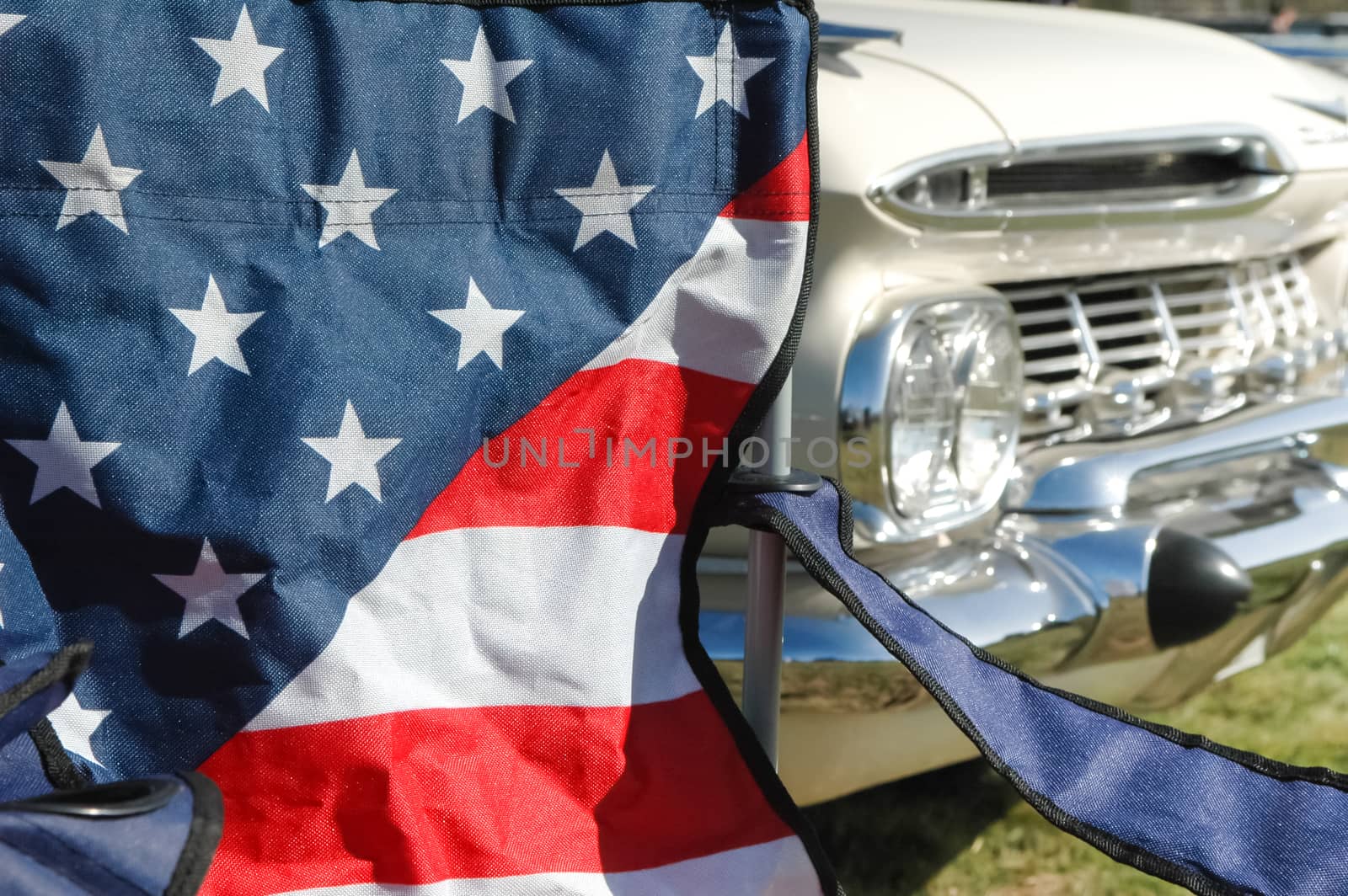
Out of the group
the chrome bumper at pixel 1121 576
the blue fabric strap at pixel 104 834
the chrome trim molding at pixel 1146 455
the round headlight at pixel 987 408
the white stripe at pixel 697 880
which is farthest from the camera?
the chrome trim molding at pixel 1146 455

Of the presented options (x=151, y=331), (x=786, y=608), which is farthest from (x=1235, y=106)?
(x=151, y=331)

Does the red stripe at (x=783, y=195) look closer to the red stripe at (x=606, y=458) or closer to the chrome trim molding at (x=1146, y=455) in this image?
the red stripe at (x=606, y=458)

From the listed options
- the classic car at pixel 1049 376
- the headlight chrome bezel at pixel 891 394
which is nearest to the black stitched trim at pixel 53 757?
the classic car at pixel 1049 376

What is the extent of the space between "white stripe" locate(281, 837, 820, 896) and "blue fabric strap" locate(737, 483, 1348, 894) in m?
0.22

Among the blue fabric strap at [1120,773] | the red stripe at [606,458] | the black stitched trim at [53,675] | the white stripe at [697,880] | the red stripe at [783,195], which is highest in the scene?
the red stripe at [783,195]

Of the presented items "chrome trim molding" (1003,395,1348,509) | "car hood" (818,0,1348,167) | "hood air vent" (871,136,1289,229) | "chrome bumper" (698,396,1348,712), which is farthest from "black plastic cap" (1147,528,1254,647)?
"car hood" (818,0,1348,167)

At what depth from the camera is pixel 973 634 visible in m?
1.52

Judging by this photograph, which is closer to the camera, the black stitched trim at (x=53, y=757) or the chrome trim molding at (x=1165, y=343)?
the black stitched trim at (x=53, y=757)

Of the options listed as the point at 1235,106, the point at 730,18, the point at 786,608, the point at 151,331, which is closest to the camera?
the point at 151,331

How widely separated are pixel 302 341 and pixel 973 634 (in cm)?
88

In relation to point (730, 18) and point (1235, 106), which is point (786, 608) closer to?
point (730, 18)

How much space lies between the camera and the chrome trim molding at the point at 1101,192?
4.96 ft

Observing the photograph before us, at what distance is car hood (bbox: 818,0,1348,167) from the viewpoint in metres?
1.65

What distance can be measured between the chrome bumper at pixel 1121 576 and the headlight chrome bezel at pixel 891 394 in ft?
0.17
